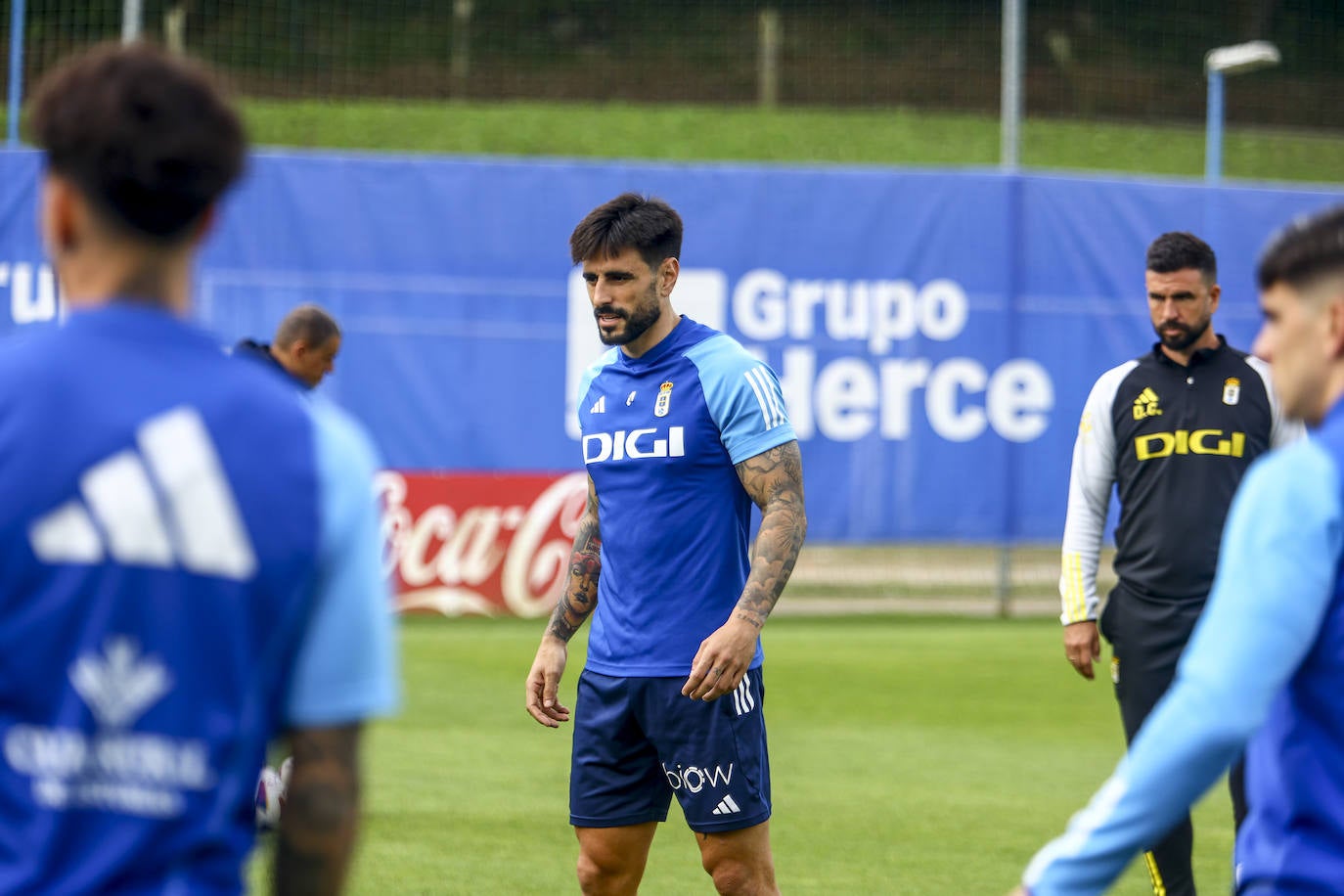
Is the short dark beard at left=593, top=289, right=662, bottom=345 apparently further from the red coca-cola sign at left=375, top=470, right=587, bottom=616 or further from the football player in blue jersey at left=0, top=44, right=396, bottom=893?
the red coca-cola sign at left=375, top=470, right=587, bottom=616

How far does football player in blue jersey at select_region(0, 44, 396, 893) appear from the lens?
2.00 meters

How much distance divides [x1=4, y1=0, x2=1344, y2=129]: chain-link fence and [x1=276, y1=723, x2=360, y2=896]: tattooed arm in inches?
534

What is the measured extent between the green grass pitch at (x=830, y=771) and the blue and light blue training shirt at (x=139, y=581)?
Answer: 4.62m

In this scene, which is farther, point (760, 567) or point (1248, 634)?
point (760, 567)

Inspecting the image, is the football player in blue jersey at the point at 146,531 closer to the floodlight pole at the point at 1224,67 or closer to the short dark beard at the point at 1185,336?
the short dark beard at the point at 1185,336

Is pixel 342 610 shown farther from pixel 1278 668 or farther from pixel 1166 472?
pixel 1166 472

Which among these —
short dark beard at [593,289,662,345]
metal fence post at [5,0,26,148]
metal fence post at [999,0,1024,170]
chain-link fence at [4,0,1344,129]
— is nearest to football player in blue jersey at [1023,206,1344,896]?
short dark beard at [593,289,662,345]

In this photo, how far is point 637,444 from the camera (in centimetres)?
517

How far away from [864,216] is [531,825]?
30.0 feet

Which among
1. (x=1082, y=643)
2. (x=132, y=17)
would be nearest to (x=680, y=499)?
(x=1082, y=643)

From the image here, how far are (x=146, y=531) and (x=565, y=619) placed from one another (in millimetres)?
3557

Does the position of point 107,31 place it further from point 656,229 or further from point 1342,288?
point 1342,288

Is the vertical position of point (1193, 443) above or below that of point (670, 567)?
above

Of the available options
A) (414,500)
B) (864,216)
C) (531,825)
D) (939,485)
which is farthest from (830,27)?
(531,825)
